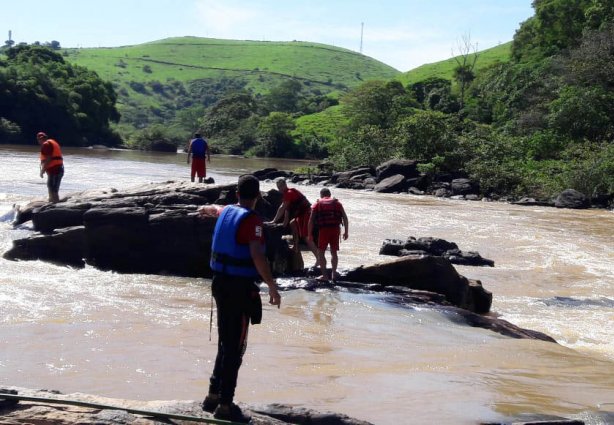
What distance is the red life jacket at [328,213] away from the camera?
13258 millimetres

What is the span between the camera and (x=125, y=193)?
16.2 meters

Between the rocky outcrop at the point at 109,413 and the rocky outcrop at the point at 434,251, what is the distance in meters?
11.7

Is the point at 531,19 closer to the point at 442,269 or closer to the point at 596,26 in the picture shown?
the point at 596,26

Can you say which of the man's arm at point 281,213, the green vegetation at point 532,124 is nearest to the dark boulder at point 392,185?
the green vegetation at point 532,124

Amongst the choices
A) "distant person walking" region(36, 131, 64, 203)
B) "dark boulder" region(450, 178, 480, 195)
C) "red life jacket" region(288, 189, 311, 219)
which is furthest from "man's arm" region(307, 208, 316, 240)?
"dark boulder" region(450, 178, 480, 195)

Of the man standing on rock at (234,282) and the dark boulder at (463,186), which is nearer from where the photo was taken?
the man standing on rock at (234,282)

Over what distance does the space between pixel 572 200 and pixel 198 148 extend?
18.2 metres

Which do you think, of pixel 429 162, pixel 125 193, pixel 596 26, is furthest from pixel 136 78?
pixel 125 193

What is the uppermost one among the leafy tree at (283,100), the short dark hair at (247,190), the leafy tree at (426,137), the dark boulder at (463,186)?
the leafy tree at (283,100)

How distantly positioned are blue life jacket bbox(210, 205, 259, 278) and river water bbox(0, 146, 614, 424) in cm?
157

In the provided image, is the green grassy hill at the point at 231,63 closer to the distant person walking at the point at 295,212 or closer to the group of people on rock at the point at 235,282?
the distant person walking at the point at 295,212

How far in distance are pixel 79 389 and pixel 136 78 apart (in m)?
163

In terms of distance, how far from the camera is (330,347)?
8938 millimetres

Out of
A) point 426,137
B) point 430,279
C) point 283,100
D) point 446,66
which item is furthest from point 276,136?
point 430,279
